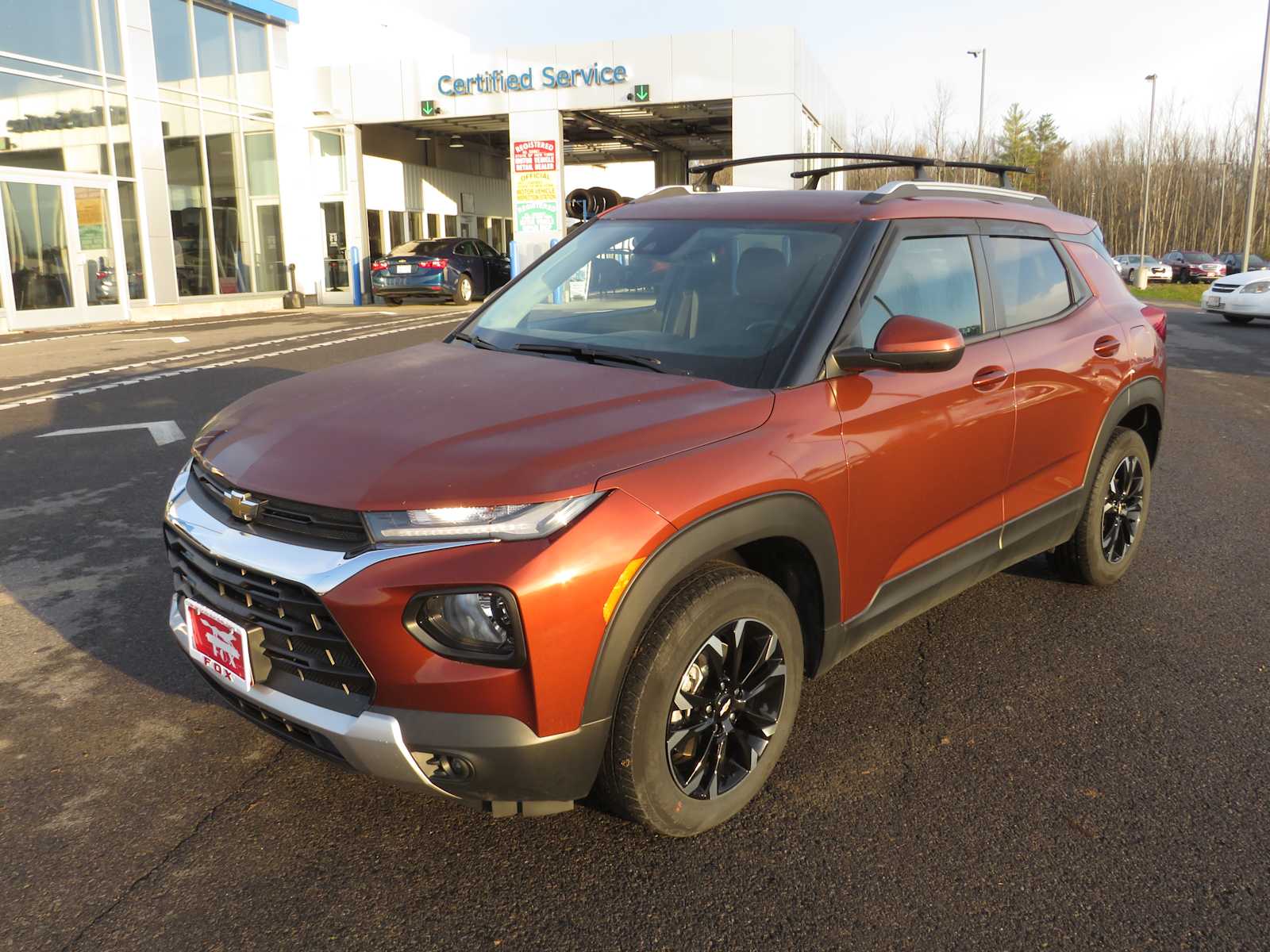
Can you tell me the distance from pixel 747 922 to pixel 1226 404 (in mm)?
10054

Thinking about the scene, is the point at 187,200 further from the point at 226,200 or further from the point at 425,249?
the point at 425,249

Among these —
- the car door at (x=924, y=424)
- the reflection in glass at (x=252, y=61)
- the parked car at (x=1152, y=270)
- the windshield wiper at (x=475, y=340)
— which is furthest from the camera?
the parked car at (x=1152, y=270)

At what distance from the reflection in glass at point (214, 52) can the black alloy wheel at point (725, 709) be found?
2473cm

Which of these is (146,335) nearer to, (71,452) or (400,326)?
(400,326)

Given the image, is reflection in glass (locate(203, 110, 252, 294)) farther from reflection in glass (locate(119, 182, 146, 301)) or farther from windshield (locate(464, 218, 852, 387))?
windshield (locate(464, 218, 852, 387))

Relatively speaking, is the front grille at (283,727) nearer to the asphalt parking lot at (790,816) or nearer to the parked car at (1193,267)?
the asphalt parking lot at (790,816)

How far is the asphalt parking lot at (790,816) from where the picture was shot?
2.46 metres

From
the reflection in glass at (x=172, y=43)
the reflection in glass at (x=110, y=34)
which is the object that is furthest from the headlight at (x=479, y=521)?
the reflection in glass at (x=172, y=43)

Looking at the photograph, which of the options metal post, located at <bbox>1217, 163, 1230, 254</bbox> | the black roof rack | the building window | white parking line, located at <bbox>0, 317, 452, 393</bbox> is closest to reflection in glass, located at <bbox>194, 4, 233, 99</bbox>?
the building window

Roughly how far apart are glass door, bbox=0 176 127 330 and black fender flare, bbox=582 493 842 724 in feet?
63.1

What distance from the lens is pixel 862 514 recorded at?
10.1ft

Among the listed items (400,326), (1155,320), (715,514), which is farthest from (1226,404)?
(400,326)

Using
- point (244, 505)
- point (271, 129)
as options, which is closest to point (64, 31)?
point (271, 129)

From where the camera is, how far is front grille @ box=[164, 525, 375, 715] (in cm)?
240
